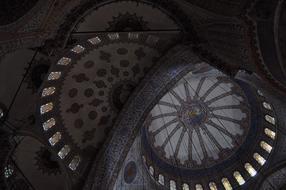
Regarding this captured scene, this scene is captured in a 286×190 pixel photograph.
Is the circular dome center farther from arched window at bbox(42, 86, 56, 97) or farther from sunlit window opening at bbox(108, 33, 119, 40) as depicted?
arched window at bbox(42, 86, 56, 97)

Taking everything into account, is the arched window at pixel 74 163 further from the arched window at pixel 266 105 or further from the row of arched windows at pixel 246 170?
the arched window at pixel 266 105

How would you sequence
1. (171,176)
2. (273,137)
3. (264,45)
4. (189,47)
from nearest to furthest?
1. (264,45)
2. (189,47)
3. (273,137)
4. (171,176)

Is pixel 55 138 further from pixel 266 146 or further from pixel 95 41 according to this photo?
pixel 266 146

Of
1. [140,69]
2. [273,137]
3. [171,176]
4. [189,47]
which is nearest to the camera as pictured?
[189,47]

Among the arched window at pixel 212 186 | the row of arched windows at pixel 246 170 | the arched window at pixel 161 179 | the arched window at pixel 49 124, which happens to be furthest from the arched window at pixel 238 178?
the arched window at pixel 49 124

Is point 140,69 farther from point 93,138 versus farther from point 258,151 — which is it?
point 258,151

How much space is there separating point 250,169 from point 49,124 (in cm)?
917

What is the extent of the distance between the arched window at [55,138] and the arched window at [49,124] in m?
0.36

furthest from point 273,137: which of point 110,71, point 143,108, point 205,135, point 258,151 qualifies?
point 110,71

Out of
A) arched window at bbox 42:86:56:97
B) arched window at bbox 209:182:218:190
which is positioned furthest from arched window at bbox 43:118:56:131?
arched window at bbox 209:182:218:190

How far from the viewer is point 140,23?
8781 mm

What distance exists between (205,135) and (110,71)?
27.2 ft

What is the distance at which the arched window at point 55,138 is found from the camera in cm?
995

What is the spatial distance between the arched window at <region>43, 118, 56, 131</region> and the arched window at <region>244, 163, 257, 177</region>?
8.96 m
